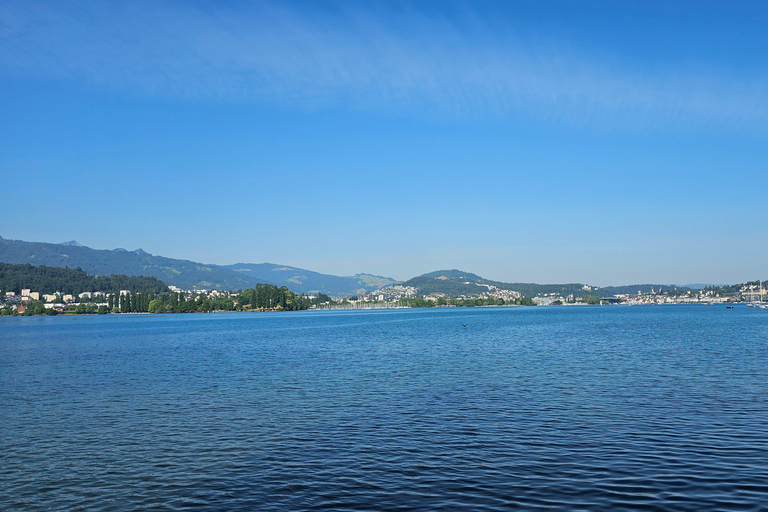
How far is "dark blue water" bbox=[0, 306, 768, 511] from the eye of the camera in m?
13.4

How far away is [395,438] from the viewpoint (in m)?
18.7

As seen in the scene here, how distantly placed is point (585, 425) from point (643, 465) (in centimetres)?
476

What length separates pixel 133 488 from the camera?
47.4ft

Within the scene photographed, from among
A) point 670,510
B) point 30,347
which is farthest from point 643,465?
point 30,347

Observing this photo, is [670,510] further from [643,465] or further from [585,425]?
[585,425]

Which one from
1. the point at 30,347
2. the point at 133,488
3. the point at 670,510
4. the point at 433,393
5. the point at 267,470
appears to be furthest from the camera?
the point at 30,347

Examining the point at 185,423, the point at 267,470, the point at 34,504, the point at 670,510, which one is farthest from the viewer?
the point at 185,423

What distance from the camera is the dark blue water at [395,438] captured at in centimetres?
1341

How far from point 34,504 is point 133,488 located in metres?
2.17

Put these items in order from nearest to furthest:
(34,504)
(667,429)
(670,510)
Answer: (670,510) → (34,504) → (667,429)

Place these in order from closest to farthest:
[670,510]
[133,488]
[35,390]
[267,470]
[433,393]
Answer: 1. [670,510]
2. [133,488]
3. [267,470]
4. [433,393]
5. [35,390]

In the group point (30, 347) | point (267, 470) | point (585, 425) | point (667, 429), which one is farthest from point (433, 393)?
point (30, 347)

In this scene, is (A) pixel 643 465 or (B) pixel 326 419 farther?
(B) pixel 326 419

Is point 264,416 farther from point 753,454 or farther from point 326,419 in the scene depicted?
point 753,454
